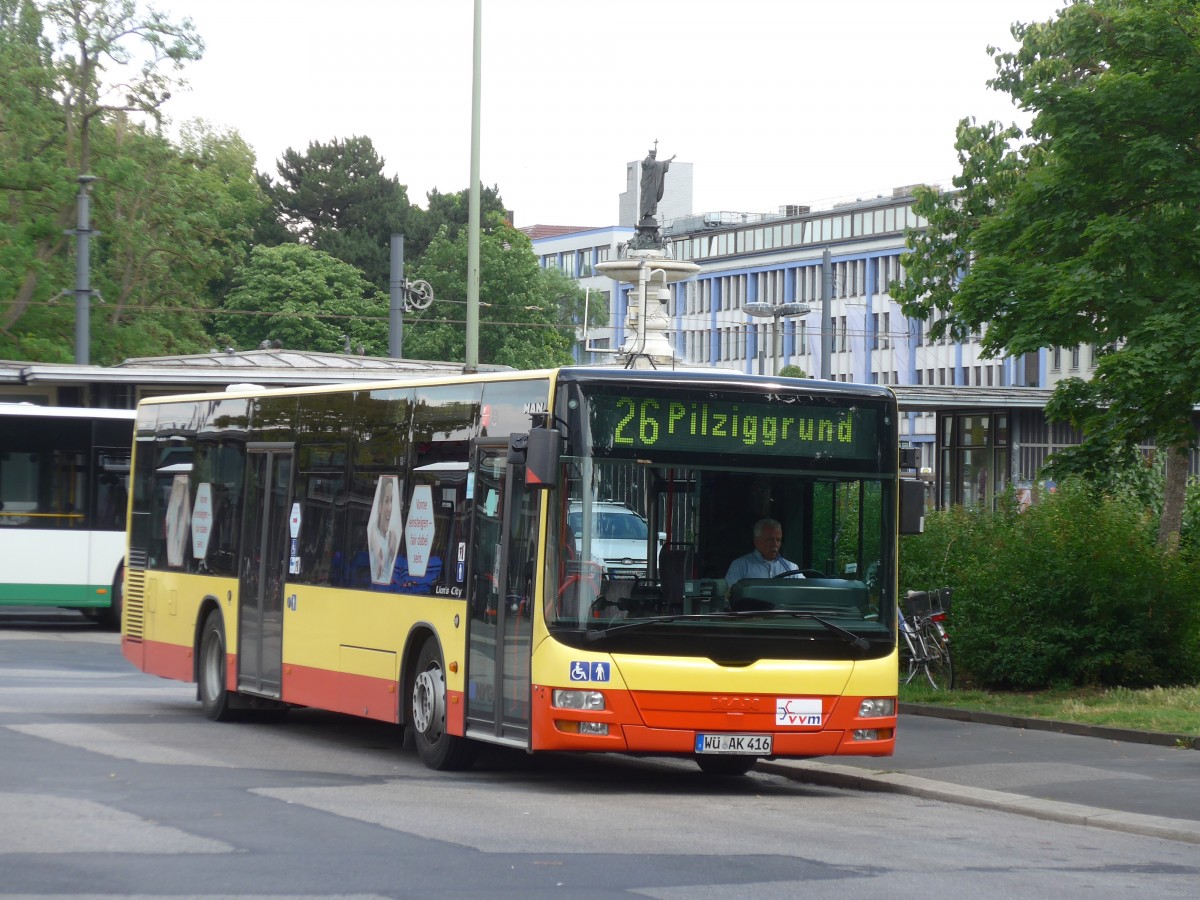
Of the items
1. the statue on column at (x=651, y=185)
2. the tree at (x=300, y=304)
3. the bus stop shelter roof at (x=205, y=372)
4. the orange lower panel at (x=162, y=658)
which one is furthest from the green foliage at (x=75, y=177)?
the orange lower panel at (x=162, y=658)

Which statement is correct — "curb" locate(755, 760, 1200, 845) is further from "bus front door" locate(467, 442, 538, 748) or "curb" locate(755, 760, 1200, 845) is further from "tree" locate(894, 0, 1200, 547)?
"tree" locate(894, 0, 1200, 547)

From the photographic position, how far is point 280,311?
78438 millimetres

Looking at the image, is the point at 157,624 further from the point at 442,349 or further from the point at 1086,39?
the point at 442,349

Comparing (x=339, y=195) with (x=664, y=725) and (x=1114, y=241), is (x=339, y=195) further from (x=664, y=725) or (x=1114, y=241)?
(x=664, y=725)

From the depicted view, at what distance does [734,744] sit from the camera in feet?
41.2

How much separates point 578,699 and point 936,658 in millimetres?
8085

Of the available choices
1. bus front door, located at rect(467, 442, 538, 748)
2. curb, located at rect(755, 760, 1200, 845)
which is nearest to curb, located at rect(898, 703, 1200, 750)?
curb, located at rect(755, 760, 1200, 845)

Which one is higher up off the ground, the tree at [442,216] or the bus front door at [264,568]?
the tree at [442,216]

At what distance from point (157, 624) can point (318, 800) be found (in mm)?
7601

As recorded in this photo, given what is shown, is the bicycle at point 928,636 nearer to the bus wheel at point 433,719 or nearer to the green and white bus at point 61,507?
the bus wheel at point 433,719

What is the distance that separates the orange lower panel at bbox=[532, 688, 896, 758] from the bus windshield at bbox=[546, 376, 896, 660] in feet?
1.06

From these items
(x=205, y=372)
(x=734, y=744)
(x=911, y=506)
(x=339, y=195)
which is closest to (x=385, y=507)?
(x=734, y=744)

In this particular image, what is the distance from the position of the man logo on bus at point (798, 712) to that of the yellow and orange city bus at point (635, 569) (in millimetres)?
13

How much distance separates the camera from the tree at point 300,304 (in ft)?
259
